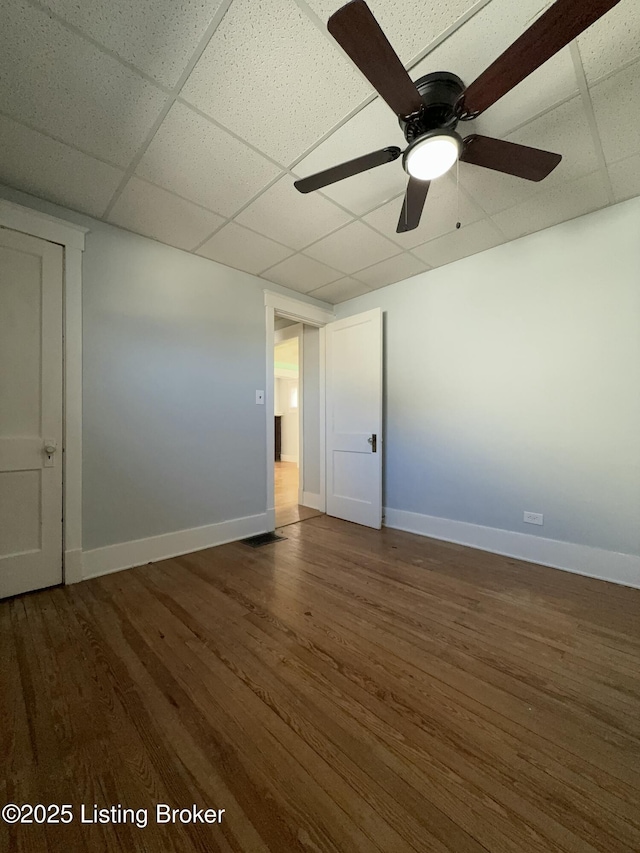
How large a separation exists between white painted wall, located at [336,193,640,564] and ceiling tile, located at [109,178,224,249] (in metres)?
2.03

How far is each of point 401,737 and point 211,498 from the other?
2.25 metres

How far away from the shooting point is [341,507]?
3.74m

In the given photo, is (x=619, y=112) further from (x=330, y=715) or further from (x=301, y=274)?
(x=330, y=715)

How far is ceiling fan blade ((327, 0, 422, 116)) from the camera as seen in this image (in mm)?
928

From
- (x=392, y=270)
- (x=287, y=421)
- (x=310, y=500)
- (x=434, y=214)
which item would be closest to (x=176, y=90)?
(x=434, y=214)

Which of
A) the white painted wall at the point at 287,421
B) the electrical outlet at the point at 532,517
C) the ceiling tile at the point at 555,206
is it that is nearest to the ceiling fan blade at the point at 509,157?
the ceiling tile at the point at 555,206

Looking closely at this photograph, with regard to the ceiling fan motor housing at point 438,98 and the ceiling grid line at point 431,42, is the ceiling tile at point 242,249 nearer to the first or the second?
the ceiling grid line at point 431,42

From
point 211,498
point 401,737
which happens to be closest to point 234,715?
point 401,737

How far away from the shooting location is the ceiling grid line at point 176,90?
1.18 m

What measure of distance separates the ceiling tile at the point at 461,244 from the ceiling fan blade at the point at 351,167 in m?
1.36

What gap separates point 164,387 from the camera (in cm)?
263

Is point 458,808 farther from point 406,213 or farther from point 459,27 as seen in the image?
point 459,27

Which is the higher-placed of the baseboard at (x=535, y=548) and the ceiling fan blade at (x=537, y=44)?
the ceiling fan blade at (x=537, y=44)

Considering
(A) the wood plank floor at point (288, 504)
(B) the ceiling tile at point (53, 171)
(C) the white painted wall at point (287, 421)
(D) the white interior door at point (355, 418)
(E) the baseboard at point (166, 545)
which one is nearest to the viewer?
(B) the ceiling tile at point (53, 171)
